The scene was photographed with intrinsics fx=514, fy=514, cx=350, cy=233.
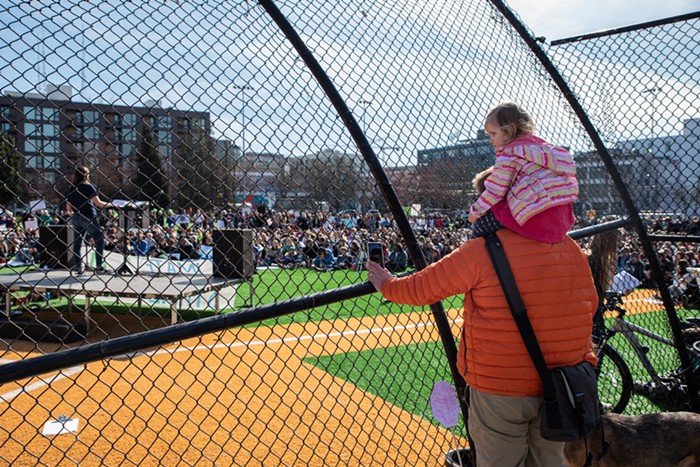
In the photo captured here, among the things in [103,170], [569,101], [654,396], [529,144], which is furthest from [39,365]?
[654,396]

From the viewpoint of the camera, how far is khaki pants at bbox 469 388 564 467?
7.43 feet

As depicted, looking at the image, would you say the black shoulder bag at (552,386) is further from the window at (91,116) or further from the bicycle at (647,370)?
the bicycle at (647,370)

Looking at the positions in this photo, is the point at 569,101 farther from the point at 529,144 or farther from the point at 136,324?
the point at 136,324

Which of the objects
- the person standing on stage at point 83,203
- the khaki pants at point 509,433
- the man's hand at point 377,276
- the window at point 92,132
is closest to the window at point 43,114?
the window at point 92,132

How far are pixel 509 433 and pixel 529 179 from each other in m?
1.13

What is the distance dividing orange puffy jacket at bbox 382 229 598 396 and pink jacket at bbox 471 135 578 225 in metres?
0.15

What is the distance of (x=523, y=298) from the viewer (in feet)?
7.18

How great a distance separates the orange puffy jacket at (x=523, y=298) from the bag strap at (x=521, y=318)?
0.03 metres

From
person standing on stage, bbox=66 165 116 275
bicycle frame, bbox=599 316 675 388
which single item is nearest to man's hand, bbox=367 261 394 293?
person standing on stage, bbox=66 165 116 275

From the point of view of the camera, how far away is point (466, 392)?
259 centimetres

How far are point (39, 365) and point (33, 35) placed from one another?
1.25 meters

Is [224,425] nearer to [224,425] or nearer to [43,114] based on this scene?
[224,425]

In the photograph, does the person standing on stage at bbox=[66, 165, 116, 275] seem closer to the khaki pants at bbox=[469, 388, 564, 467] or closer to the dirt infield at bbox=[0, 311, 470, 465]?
the dirt infield at bbox=[0, 311, 470, 465]

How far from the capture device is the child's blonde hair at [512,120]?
2330mm
